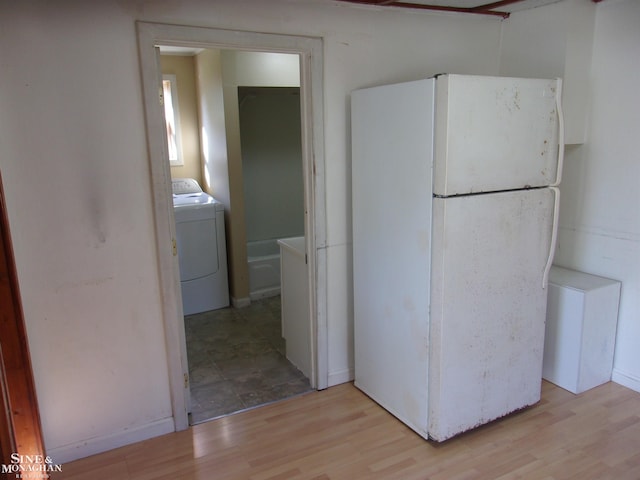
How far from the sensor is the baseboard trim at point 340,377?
3.06 meters

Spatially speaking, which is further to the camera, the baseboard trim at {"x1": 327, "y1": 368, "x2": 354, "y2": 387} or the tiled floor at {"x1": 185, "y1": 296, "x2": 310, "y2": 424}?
the baseboard trim at {"x1": 327, "y1": 368, "x2": 354, "y2": 387}

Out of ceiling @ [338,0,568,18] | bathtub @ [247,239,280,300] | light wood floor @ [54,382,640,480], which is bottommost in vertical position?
light wood floor @ [54,382,640,480]

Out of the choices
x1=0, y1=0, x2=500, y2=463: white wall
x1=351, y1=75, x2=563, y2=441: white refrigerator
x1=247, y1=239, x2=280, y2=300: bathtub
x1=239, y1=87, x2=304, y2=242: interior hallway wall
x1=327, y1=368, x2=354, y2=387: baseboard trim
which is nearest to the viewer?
x1=0, y1=0, x2=500, y2=463: white wall

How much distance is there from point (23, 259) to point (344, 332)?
1.80 m

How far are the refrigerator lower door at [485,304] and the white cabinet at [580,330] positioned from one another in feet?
1.17

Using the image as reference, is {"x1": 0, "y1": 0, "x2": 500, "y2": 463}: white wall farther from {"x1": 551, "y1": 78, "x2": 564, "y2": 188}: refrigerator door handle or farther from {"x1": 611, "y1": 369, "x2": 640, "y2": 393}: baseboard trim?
{"x1": 611, "y1": 369, "x2": 640, "y2": 393}: baseboard trim

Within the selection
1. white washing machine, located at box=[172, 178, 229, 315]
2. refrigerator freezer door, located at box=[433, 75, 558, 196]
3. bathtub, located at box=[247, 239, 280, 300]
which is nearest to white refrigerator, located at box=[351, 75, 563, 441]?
refrigerator freezer door, located at box=[433, 75, 558, 196]

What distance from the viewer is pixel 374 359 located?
9.21 feet

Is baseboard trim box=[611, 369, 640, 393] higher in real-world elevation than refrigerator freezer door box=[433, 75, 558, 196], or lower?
lower

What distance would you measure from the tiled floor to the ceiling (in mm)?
2343

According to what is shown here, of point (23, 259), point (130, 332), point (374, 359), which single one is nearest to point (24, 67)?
point (23, 259)

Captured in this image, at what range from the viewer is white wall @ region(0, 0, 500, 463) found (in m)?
2.08

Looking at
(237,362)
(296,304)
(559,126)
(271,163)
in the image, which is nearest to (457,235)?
(559,126)

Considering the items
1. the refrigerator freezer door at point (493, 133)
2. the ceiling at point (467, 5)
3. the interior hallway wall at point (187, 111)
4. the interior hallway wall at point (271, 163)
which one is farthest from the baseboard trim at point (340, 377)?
the interior hallway wall at point (187, 111)
